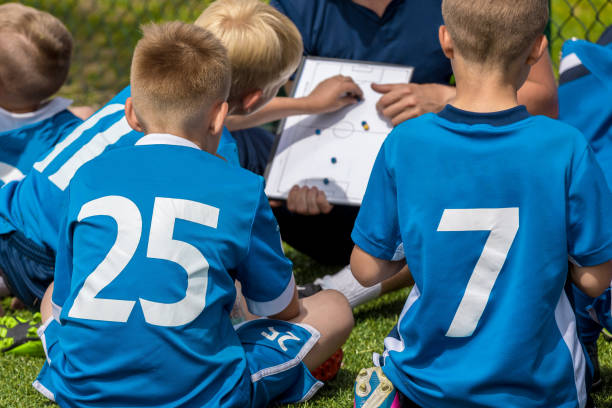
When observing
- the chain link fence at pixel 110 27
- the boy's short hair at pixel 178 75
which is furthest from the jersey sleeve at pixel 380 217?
the chain link fence at pixel 110 27

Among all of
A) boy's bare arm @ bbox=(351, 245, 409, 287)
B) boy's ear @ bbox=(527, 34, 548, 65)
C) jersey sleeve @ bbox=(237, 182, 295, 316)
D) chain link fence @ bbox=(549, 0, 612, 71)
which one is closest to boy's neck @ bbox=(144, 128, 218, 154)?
jersey sleeve @ bbox=(237, 182, 295, 316)

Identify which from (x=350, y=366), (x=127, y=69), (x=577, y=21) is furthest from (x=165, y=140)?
(x=127, y=69)

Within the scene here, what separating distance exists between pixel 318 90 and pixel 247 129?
18.4 inches

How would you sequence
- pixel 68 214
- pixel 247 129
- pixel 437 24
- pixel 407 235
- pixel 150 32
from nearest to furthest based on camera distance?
1. pixel 407 235
2. pixel 68 214
3. pixel 150 32
4. pixel 437 24
5. pixel 247 129

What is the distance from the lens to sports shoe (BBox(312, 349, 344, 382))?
202cm

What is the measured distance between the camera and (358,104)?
2.74m

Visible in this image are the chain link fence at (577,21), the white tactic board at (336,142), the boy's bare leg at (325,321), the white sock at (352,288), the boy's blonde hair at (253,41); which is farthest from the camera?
the chain link fence at (577,21)

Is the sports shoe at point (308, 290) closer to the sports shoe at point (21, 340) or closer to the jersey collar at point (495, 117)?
the sports shoe at point (21, 340)

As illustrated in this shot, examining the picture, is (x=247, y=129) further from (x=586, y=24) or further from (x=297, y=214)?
(x=586, y=24)

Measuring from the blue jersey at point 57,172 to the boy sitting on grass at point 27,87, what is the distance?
0.78ft

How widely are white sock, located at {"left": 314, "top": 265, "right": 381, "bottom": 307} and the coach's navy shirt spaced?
2.69ft

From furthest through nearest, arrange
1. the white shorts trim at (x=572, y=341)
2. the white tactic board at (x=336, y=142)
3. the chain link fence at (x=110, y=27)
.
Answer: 1. the chain link fence at (x=110, y=27)
2. the white tactic board at (x=336, y=142)
3. the white shorts trim at (x=572, y=341)

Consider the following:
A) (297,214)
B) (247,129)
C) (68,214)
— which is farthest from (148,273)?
(247,129)

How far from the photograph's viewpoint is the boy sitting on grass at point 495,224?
1.45 meters
